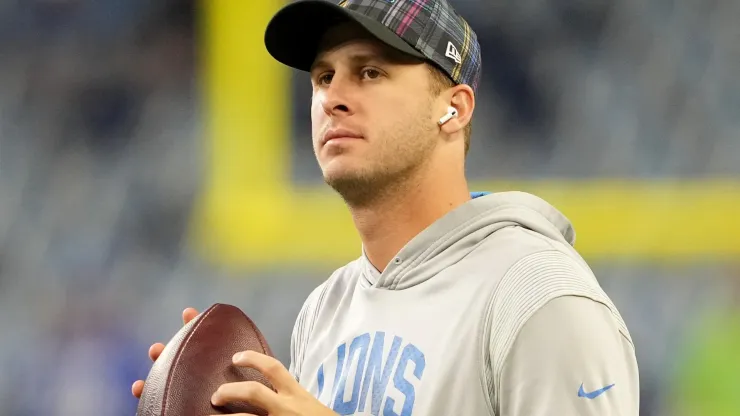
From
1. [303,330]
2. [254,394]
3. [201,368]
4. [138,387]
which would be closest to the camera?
[254,394]

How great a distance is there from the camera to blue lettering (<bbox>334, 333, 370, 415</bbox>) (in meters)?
0.89

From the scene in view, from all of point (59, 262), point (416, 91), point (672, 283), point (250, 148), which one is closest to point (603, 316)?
point (416, 91)

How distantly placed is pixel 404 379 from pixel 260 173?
3.64 ft

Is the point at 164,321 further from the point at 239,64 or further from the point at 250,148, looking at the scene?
the point at 239,64

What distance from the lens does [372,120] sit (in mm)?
937

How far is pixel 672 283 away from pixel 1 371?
138 centimetres

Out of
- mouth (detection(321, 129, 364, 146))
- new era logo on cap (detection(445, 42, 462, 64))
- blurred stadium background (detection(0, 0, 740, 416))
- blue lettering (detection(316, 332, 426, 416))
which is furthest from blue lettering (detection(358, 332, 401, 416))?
blurred stadium background (detection(0, 0, 740, 416))

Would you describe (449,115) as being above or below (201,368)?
above

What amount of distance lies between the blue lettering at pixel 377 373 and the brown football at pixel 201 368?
105 mm

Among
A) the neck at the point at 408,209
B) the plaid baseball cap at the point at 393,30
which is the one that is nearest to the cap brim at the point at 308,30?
the plaid baseball cap at the point at 393,30

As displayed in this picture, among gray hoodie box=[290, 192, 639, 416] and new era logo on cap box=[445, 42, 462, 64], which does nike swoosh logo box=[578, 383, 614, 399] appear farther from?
new era logo on cap box=[445, 42, 462, 64]

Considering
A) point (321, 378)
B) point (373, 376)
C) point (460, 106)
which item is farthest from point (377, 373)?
point (460, 106)

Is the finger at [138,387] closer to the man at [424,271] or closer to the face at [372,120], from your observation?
the man at [424,271]

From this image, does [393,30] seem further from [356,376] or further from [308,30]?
[356,376]
